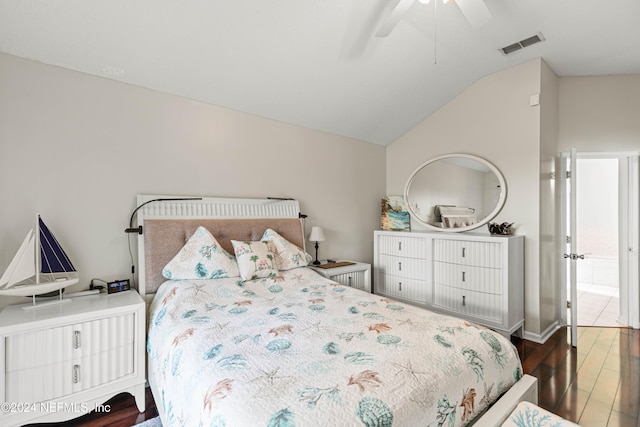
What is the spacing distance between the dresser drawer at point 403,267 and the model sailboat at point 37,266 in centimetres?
Answer: 308

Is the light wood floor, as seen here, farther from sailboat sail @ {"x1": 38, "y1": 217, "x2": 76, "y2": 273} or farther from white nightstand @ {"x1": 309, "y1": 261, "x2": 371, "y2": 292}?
sailboat sail @ {"x1": 38, "y1": 217, "x2": 76, "y2": 273}

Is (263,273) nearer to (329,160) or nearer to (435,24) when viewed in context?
(329,160)

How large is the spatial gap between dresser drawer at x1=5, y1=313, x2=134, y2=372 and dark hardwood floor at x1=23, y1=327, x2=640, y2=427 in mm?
476

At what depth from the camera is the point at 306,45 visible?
2404 mm

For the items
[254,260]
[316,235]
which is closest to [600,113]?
[316,235]

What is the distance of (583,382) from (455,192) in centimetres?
207

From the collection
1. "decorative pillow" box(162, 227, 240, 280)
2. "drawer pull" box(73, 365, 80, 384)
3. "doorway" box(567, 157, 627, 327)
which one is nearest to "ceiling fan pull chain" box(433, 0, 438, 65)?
"decorative pillow" box(162, 227, 240, 280)

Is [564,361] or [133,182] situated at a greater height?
[133,182]

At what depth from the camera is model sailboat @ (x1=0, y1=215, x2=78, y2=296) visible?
176 cm

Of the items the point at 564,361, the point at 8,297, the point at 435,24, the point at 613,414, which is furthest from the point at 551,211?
the point at 8,297

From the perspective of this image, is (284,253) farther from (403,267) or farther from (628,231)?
(628,231)

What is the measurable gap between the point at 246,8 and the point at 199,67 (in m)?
0.63

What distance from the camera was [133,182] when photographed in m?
2.36

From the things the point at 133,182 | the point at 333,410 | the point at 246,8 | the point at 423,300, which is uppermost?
the point at 246,8
